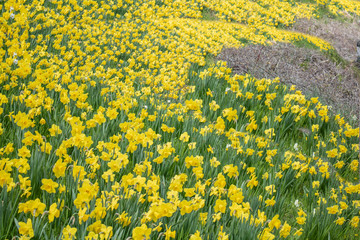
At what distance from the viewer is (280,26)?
12.2 metres

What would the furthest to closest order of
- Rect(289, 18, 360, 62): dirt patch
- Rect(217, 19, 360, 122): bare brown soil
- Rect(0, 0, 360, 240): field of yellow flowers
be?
1. Rect(289, 18, 360, 62): dirt patch
2. Rect(217, 19, 360, 122): bare brown soil
3. Rect(0, 0, 360, 240): field of yellow flowers

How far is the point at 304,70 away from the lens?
295 inches

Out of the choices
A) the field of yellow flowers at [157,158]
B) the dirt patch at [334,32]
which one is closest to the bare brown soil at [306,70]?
the field of yellow flowers at [157,158]

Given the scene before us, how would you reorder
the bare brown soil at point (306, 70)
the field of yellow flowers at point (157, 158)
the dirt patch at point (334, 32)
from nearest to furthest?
the field of yellow flowers at point (157, 158) → the bare brown soil at point (306, 70) → the dirt patch at point (334, 32)

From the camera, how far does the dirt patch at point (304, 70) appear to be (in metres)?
5.85

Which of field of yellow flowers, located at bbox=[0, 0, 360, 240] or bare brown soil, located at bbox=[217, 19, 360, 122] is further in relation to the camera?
bare brown soil, located at bbox=[217, 19, 360, 122]

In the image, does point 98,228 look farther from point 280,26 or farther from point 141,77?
point 280,26

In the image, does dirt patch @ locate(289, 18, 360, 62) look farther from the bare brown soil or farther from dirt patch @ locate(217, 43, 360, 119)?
dirt patch @ locate(217, 43, 360, 119)

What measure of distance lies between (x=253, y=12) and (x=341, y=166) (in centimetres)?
994

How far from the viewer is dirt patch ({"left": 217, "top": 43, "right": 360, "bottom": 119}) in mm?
5848

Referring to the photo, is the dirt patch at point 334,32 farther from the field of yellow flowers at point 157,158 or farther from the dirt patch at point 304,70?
the field of yellow flowers at point 157,158

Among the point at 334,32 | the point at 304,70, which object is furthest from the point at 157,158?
the point at 334,32

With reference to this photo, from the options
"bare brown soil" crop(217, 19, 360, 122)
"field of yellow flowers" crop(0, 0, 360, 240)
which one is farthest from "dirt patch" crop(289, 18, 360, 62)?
"field of yellow flowers" crop(0, 0, 360, 240)

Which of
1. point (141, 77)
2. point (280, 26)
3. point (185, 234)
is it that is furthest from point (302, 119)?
point (280, 26)
